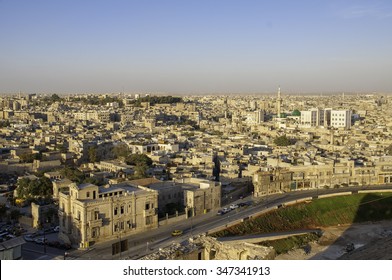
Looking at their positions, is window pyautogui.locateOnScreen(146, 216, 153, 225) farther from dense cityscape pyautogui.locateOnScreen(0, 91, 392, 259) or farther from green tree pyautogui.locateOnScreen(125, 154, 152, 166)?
green tree pyautogui.locateOnScreen(125, 154, 152, 166)

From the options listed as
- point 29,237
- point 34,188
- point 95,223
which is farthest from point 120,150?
point 95,223

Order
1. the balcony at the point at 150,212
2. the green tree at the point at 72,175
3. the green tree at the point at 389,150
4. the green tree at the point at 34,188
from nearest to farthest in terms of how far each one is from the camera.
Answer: the balcony at the point at 150,212, the green tree at the point at 34,188, the green tree at the point at 72,175, the green tree at the point at 389,150

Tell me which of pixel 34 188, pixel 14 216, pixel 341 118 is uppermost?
pixel 341 118

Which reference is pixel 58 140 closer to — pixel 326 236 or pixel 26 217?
pixel 26 217

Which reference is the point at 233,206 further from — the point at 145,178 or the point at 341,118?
the point at 341,118

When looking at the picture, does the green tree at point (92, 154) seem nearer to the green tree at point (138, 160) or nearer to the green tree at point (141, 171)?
the green tree at point (138, 160)

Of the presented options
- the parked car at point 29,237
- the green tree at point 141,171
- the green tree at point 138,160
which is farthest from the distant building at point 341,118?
the parked car at point 29,237


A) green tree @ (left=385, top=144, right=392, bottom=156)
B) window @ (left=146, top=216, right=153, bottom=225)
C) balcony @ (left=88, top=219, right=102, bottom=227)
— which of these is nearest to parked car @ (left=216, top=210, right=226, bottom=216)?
window @ (left=146, top=216, right=153, bottom=225)

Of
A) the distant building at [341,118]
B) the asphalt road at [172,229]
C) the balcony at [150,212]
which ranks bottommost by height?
the asphalt road at [172,229]

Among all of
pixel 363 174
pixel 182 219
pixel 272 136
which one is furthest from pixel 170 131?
pixel 182 219
